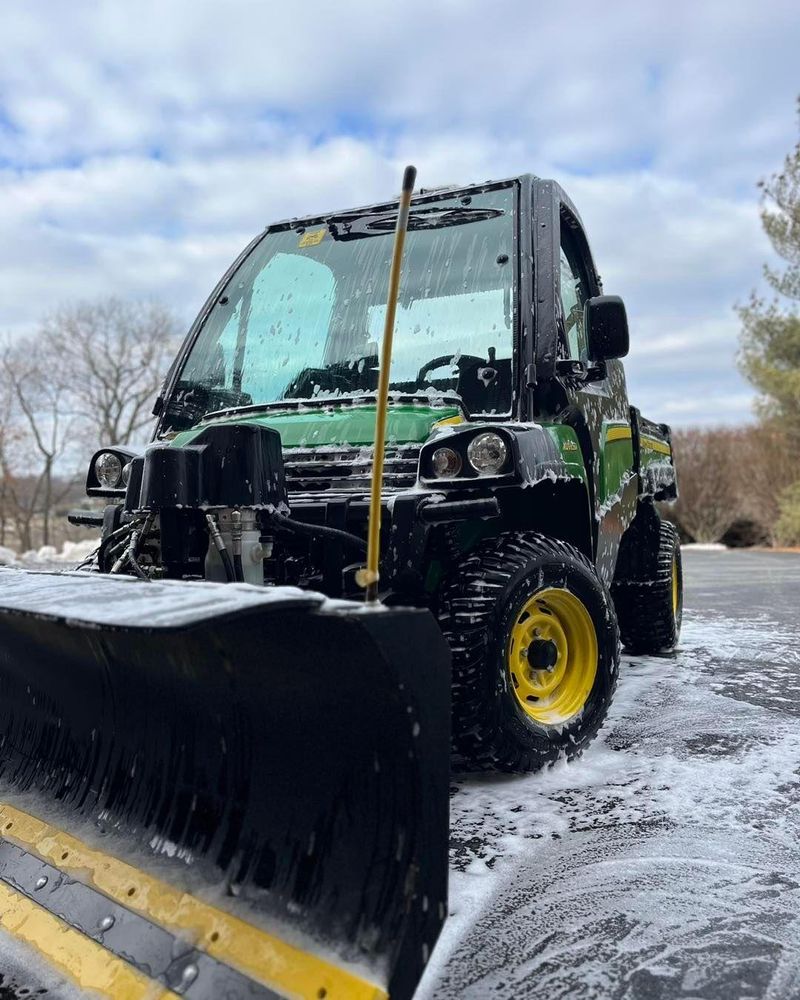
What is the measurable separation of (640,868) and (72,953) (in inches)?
60.6

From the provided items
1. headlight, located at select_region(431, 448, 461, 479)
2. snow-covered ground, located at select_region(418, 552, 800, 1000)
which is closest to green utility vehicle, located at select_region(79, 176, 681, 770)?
headlight, located at select_region(431, 448, 461, 479)

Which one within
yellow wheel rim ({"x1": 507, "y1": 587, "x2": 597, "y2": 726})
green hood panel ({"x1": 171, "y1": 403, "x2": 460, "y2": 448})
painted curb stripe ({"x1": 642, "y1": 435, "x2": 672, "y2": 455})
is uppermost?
painted curb stripe ({"x1": 642, "y1": 435, "x2": 672, "y2": 455})

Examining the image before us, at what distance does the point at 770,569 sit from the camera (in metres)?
14.7

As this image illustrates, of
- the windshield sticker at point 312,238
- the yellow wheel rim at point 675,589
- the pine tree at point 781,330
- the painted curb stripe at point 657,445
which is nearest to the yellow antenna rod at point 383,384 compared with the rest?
the windshield sticker at point 312,238

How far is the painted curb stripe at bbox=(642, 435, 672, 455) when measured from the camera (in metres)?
5.44

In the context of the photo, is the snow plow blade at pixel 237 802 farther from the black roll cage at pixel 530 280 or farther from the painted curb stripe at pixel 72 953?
the black roll cage at pixel 530 280

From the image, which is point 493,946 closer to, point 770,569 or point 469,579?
point 469,579

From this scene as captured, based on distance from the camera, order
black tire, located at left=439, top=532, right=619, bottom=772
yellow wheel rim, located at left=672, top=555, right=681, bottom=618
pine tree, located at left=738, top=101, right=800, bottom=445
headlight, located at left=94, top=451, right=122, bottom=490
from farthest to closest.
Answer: pine tree, located at left=738, top=101, right=800, bottom=445, yellow wheel rim, located at left=672, top=555, right=681, bottom=618, headlight, located at left=94, top=451, right=122, bottom=490, black tire, located at left=439, top=532, right=619, bottom=772

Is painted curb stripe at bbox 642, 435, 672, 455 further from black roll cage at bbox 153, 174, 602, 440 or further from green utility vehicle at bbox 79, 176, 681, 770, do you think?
black roll cage at bbox 153, 174, 602, 440

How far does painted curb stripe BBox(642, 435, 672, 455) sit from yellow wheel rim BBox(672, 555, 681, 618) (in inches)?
29.6

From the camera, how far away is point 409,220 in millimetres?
4203

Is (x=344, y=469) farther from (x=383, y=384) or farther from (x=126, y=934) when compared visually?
(x=126, y=934)

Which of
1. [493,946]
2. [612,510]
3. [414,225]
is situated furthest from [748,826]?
[414,225]

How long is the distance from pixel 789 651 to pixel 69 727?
5080 millimetres
